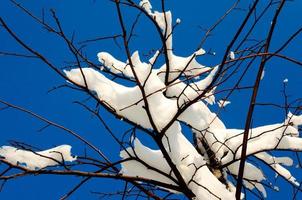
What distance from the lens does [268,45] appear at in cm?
183

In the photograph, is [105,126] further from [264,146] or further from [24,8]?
[264,146]

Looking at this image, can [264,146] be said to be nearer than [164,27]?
No

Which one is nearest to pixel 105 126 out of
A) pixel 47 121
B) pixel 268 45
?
pixel 47 121

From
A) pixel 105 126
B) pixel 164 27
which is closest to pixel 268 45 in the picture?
pixel 164 27

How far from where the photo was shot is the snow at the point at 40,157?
177cm

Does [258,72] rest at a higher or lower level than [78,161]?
higher

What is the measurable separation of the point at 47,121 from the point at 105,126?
271 mm

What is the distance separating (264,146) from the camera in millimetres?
2006

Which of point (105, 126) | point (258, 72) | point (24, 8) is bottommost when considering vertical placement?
point (105, 126)

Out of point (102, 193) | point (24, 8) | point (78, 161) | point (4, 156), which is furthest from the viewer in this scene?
point (102, 193)

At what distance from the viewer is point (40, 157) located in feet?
5.95

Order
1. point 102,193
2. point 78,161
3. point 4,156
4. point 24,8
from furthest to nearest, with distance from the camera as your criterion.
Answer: point 102,193, point 78,161, point 4,156, point 24,8

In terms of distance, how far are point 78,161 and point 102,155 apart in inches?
6.3

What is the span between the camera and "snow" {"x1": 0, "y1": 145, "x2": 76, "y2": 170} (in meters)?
1.77
